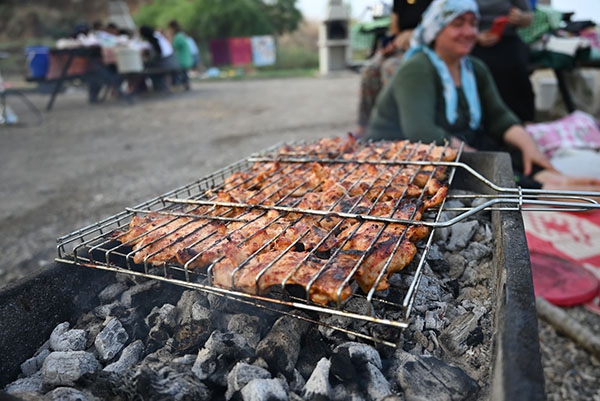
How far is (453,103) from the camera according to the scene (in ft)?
12.6

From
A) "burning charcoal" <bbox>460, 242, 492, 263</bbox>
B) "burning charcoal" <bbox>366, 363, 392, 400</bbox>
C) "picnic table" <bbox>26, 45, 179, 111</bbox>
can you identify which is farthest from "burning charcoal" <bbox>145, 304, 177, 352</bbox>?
"picnic table" <bbox>26, 45, 179, 111</bbox>

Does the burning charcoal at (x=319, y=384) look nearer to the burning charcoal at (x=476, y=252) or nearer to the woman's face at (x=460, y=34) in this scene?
the burning charcoal at (x=476, y=252)

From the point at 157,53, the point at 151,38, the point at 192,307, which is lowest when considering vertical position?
the point at 192,307

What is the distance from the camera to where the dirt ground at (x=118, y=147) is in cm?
484

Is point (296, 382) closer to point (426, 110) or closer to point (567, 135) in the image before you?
point (426, 110)

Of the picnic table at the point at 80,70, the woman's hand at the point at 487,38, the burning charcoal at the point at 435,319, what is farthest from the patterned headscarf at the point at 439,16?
the picnic table at the point at 80,70

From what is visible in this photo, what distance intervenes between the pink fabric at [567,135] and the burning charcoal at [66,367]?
503 centimetres

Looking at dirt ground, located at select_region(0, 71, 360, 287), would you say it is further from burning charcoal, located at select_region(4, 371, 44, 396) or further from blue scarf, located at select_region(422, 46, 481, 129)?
blue scarf, located at select_region(422, 46, 481, 129)

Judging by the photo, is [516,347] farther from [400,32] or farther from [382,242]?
[400,32]

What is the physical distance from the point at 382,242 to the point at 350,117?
27.5 ft

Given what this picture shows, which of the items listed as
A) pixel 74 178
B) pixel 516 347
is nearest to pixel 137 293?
pixel 516 347

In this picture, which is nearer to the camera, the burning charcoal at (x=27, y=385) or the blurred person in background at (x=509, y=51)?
the burning charcoal at (x=27, y=385)

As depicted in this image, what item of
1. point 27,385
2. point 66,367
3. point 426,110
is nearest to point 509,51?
point 426,110

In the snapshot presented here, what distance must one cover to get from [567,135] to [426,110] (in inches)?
96.4
